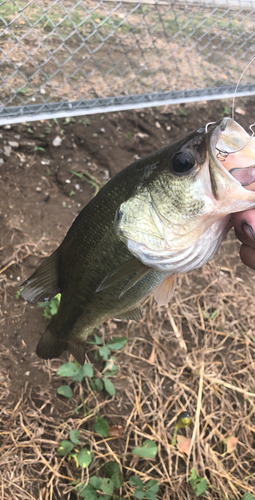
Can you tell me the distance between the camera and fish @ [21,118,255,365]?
1.09m

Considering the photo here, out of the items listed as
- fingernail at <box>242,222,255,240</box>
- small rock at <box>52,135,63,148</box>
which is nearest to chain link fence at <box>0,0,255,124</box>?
small rock at <box>52,135,63,148</box>

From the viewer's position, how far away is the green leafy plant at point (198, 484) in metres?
2.06

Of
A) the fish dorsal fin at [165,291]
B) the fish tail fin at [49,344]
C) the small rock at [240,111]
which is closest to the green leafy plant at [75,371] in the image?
the fish tail fin at [49,344]

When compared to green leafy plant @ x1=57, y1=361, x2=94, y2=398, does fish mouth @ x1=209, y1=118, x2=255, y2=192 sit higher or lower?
higher

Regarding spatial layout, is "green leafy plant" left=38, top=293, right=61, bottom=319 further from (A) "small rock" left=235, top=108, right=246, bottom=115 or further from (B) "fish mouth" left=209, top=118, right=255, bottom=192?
(A) "small rock" left=235, top=108, right=246, bottom=115

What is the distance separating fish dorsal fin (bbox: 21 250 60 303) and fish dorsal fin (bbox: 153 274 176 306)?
1.48 feet

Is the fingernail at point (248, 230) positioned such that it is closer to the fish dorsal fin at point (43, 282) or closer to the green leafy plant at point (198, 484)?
the fish dorsal fin at point (43, 282)

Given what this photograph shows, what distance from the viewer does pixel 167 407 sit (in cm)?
239

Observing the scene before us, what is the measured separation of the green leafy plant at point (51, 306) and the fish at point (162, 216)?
794 mm

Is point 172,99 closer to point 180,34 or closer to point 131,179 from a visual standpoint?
point 180,34

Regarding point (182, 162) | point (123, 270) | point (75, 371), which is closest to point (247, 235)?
point (182, 162)

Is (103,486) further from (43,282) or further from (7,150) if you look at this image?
(7,150)

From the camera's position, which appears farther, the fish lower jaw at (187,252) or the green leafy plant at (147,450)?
the green leafy plant at (147,450)

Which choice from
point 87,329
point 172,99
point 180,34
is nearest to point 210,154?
point 87,329
